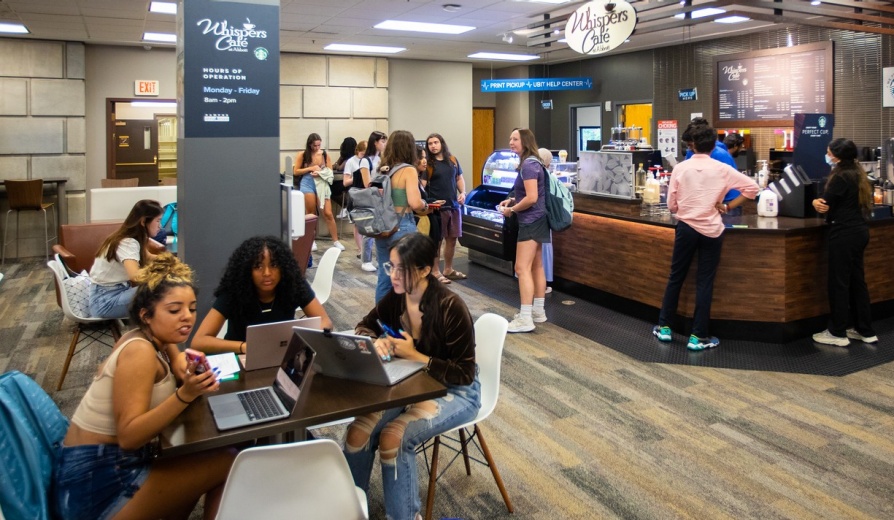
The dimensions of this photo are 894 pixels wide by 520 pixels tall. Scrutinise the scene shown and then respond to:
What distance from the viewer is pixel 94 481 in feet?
6.94

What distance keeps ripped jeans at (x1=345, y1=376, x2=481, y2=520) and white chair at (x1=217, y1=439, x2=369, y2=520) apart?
565 millimetres

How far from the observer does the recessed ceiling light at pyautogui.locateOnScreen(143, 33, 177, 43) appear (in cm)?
953

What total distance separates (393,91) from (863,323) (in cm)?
884

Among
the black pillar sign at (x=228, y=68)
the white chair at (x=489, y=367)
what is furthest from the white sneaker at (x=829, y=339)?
the black pillar sign at (x=228, y=68)

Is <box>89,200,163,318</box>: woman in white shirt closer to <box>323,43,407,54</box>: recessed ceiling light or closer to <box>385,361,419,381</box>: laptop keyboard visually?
<box>385,361,419,381</box>: laptop keyboard

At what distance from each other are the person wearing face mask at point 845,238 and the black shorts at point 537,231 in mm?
1989

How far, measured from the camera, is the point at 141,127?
36.3 feet

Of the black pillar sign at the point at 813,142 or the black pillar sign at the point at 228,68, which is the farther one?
the black pillar sign at the point at 813,142

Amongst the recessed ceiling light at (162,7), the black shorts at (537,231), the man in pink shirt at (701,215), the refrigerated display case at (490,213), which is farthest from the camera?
the refrigerated display case at (490,213)

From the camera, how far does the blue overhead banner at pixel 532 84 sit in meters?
11.7

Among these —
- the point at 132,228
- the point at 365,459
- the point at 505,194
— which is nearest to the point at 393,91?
the point at 505,194

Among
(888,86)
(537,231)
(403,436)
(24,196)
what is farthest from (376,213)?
(888,86)

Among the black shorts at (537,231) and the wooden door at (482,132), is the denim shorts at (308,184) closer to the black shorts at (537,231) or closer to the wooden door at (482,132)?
the black shorts at (537,231)

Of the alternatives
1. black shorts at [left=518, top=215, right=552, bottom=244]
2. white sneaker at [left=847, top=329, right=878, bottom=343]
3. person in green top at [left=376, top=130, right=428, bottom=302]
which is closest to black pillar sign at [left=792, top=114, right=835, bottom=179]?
white sneaker at [left=847, top=329, right=878, bottom=343]
